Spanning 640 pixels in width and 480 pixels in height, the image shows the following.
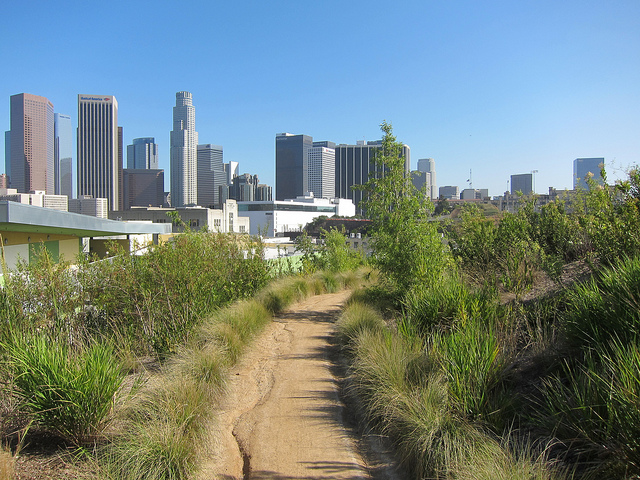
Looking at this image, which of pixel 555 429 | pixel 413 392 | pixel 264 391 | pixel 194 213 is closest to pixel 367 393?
pixel 413 392

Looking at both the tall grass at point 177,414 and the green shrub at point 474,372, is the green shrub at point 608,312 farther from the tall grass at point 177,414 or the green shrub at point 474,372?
the tall grass at point 177,414

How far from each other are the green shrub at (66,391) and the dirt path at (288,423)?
128cm

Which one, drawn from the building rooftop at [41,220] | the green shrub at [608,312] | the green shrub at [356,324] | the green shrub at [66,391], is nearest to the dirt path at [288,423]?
the green shrub at [356,324]

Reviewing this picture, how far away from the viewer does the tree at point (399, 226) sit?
31.8 feet

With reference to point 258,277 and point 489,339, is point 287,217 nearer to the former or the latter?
point 258,277

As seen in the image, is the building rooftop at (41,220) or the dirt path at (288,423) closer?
the dirt path at (288,423)

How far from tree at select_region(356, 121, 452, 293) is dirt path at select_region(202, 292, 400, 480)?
230 centimetres

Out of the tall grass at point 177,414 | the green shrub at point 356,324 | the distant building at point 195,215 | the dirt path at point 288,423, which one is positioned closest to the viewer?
the tall grass at point 177,414

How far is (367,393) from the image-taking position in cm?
595

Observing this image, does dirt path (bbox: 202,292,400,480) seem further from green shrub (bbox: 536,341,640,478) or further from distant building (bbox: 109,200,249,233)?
distant building (bbox: 109,200,249,233)

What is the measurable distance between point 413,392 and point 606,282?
2.66 m

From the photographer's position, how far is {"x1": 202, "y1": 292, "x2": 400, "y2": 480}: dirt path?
15.3ft

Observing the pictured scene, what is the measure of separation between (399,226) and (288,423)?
18.1 ft

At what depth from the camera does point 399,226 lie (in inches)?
397
